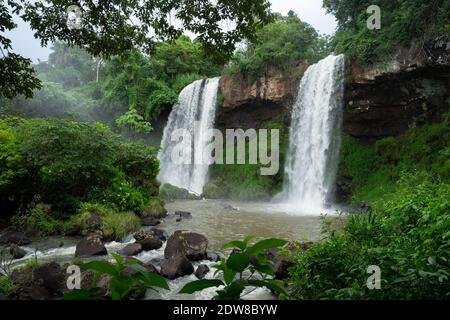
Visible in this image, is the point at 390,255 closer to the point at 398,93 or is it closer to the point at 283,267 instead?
the point at 283,267

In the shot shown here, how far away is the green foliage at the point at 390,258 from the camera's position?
312 cm

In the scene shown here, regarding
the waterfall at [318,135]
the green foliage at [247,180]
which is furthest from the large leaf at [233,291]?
the green foliage at [247,180]

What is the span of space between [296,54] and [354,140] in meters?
6.32

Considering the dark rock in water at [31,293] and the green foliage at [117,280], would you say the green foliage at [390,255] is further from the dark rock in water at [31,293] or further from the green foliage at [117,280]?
the dark rock in water at [31,293]

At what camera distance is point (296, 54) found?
22312mm

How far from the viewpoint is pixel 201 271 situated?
7719 mm

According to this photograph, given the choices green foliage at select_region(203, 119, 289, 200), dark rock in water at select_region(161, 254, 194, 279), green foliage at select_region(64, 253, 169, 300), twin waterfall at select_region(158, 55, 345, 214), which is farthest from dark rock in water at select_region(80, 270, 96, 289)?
green foliage at select_region(203, 119, 289, 200)

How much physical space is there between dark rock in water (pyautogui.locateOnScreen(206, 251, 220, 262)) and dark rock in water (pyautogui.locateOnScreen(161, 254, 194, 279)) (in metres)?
0.93

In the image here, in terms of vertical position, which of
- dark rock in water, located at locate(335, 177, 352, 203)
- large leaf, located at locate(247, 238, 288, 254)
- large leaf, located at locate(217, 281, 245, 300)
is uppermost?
large leaf, located at locate(247, 238, 288, 254)

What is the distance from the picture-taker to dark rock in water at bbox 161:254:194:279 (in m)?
7.63

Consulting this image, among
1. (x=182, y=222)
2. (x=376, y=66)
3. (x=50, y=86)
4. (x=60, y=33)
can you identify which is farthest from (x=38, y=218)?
(x=50, y=86)

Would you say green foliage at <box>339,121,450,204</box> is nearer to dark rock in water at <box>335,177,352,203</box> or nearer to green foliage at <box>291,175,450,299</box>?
dark rock in water at <box>335,177,352,203</box>

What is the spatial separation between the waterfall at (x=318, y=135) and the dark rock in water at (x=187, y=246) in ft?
34.3
